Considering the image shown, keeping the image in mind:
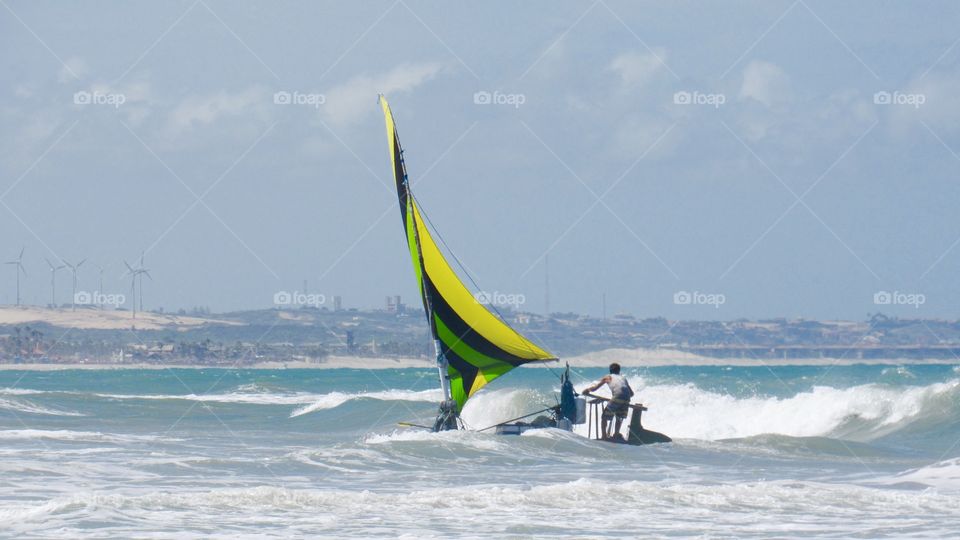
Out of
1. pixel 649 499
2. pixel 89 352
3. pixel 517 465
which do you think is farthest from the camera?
pixel 89 352

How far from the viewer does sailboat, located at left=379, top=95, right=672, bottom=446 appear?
79.6ft

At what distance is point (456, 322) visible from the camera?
957 inches

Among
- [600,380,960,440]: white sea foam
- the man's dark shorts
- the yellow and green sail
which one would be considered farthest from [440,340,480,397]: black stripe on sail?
[600,380,960,440]: white sea foam

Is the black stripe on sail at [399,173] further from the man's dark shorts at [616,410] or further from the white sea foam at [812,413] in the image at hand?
the white sea foam at [812,413]

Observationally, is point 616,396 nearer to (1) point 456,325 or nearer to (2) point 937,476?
(1) point 456,325

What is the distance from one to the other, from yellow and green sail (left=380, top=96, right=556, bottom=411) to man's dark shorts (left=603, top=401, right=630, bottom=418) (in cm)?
132

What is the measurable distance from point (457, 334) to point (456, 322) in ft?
0.68

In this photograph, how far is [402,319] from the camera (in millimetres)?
159750

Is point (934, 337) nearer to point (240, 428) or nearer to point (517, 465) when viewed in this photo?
point (240, 428)

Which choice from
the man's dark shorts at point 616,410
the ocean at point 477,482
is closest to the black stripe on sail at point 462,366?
the ocean at point 477,482

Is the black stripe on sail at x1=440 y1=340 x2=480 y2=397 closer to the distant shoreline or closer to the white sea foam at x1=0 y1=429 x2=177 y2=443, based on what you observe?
the white sea foam at x1=0 y1=429 x2=177 y2=443

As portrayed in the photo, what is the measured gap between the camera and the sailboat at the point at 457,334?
24250mm

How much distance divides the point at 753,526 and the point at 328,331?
160397 millimetres

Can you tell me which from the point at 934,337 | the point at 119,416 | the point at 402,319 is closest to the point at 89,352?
the point at 402,319
